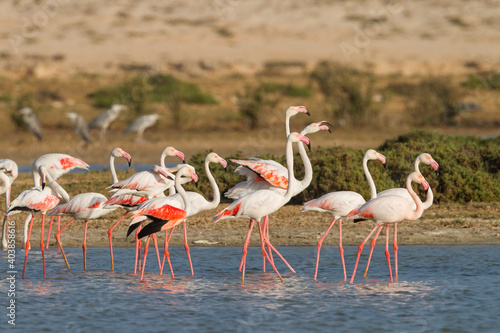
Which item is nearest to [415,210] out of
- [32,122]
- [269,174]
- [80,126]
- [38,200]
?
[269,174]

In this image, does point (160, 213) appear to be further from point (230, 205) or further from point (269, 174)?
point (269, 174)

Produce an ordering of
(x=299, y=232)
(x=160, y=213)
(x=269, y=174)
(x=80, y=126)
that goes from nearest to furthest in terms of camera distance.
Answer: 1. (x=160, y=213)
2. (x=269, y=174)
3. (x=299, y=232)
4. (x=80, y=126)

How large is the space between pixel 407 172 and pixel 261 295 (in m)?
5.48

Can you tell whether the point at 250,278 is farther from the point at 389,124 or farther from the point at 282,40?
the point at 282,40

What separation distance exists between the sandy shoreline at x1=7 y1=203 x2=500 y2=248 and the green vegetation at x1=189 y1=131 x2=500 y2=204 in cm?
83

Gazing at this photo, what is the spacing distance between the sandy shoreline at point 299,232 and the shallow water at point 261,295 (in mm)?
398

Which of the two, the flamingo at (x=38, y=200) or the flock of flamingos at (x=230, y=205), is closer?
the flock of flamingos at (x=230, y=205)

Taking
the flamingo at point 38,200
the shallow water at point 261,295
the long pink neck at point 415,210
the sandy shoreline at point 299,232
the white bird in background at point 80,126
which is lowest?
the shallow water at point 261,295

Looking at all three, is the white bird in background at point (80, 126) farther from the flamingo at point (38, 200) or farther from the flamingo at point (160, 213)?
the flamingo at point (160, 213)

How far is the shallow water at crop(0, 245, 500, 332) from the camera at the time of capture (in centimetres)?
685

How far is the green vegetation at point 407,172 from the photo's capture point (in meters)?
12.2

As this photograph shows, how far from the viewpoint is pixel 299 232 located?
10594 millimetres

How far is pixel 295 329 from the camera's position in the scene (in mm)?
6648

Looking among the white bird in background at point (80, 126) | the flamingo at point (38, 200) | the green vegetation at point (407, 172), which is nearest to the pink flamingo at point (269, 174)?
Answer: the flamingo at point (38, 200)
